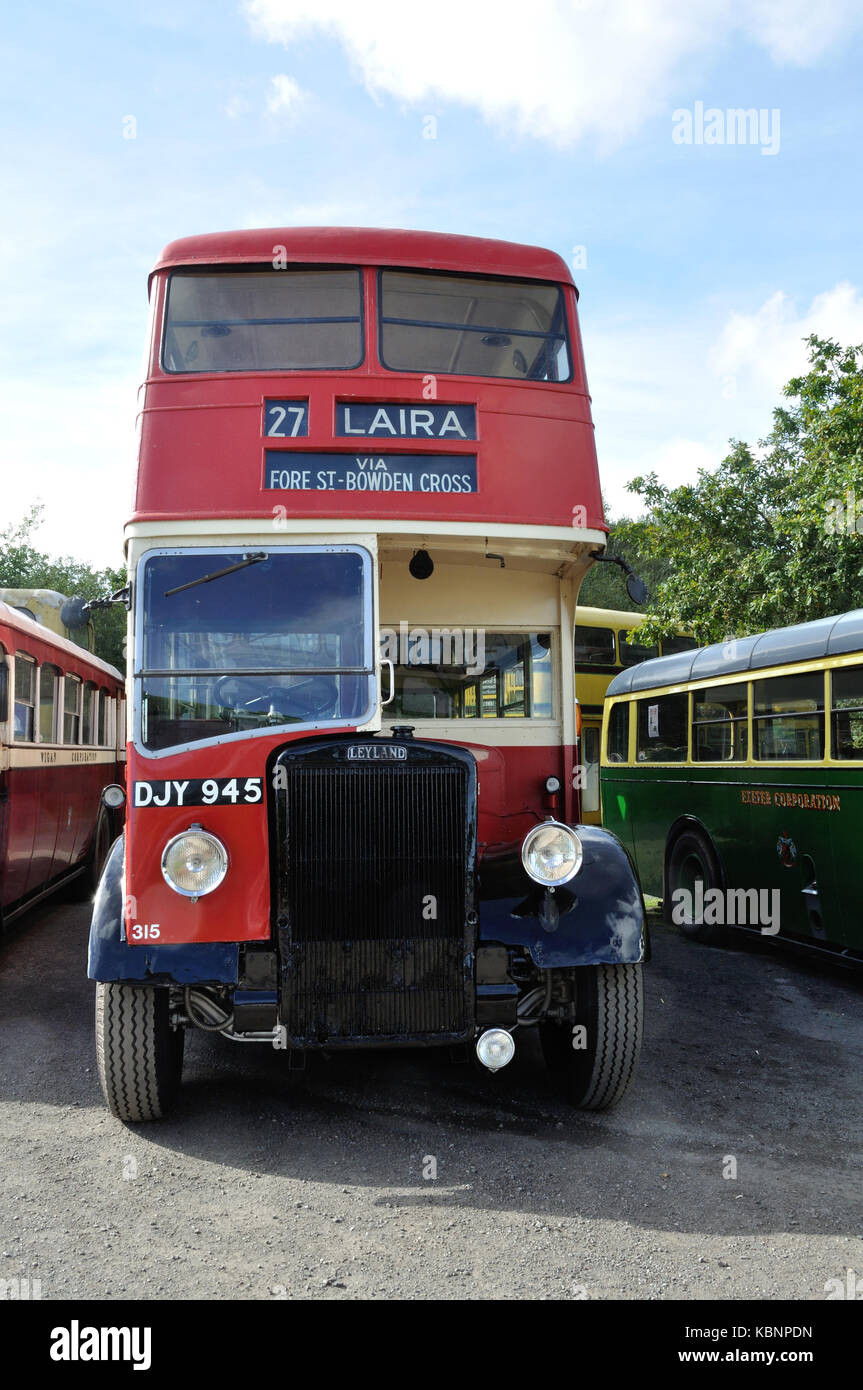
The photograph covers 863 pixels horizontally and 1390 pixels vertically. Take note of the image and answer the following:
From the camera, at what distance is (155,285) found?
5.34 m

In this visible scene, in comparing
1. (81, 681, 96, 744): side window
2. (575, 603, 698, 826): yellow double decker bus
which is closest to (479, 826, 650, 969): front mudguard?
(81, 681, 96, 744): side window

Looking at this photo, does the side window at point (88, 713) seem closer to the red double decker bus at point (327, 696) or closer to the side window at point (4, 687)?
the side window at point (4, 687)

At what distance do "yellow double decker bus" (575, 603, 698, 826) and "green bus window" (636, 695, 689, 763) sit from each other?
4.05m

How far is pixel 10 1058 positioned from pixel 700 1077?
3723 millimetres

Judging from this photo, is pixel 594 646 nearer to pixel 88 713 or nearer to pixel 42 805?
pixel 88 713

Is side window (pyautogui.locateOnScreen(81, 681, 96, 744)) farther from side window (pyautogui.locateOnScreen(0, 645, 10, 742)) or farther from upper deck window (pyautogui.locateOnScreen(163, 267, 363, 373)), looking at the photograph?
upper deck window (pyautogui.locateOnScreen(163, 267, 363, 373))

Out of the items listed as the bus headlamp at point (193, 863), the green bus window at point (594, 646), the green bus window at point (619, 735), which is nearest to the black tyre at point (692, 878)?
the green bus window at point (619, 735)

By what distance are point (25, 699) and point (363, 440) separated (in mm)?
5221

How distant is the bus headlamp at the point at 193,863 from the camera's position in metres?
4.41

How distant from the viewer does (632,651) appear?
57.8 feet

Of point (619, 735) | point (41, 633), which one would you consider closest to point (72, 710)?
point (41, 633)

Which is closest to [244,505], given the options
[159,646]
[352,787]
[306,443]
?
[306,443]

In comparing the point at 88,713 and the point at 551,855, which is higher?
the point at 88,713

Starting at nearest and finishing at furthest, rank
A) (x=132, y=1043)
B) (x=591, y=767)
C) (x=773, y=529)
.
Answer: (x=132, y=1043) → (x=591, y=767) → (x=773, y=529)
